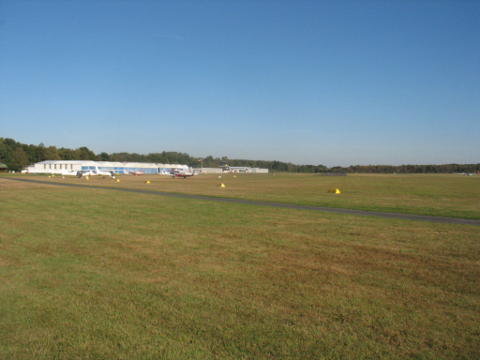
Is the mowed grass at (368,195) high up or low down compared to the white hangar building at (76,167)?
down

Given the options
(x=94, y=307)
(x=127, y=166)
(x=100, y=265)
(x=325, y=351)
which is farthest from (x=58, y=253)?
(x=127, y=166)

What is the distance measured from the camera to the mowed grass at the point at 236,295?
4.75 metres

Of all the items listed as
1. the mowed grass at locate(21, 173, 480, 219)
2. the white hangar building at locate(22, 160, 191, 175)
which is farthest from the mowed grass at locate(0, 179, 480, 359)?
the white hangar building at locate(22, 160, 191, 175)

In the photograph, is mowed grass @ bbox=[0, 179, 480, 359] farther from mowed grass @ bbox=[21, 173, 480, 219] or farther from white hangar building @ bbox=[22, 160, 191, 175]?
white hangar building @ bbox=[22, 160, 191, 175]

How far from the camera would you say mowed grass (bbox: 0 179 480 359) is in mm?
4746

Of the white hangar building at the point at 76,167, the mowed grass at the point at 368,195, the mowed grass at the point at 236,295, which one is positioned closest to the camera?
the mowed grass at the point at 236,295

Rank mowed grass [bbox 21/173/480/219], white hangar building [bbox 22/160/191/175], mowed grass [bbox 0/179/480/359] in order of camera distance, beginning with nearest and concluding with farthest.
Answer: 1. mowed grass [bbox 0/179/480/359]
2. mowed grass [bbox 21/173/480/219]
3. white hangar building [bbox 22/160/191/175]

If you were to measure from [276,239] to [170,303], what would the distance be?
6.46 meters

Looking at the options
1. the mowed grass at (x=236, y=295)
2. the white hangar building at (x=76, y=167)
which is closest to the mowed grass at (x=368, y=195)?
the mowed grass at (x=236, y=295)

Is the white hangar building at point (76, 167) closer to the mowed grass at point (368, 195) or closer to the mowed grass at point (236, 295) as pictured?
the mowed grass at point (368, 195)

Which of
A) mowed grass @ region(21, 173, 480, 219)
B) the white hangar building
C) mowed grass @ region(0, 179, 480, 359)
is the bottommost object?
mowed grass @ region(21, 173, 480, 219)

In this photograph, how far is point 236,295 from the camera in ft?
21.4

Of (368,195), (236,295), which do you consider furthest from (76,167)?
(236,295)

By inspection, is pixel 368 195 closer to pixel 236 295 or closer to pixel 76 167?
pixel 236 295
